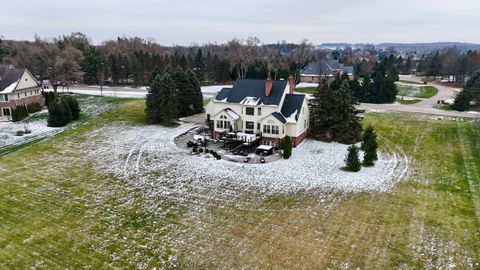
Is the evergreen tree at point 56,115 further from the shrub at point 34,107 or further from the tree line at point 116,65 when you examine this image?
the tree line at point 116,65

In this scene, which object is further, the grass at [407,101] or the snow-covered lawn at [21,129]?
the grass at [407,101]

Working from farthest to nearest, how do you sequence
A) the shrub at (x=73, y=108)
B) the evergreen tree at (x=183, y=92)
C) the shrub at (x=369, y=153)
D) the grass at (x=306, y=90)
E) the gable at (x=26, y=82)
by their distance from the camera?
the grass at (x=306, y=90) < the gable at (x=26, y=82) < the evergreen tree at (x=183, y=92) < the shrub at (x=73, y=108) < the shrub at (x=369, y=153)

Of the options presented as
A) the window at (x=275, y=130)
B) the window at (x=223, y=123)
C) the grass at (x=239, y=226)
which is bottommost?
the grass at (x=239, y=226)

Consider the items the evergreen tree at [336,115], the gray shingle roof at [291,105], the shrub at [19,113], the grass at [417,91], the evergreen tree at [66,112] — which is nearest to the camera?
the gray shingle roof at [291,105]

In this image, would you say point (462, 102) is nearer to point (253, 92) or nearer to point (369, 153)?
point (369, 153)

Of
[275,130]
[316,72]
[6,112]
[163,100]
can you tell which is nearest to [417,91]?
[316,72]

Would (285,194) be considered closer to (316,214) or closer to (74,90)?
(316,214)

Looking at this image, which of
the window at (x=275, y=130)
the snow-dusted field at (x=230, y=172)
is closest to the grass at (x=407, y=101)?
the snow-dusted field at (x=230, y=172)

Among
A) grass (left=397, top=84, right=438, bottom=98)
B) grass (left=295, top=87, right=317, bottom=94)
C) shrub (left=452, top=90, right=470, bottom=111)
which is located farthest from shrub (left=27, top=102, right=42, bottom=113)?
grass (left=397, top=84, right=438, bottom=98)
